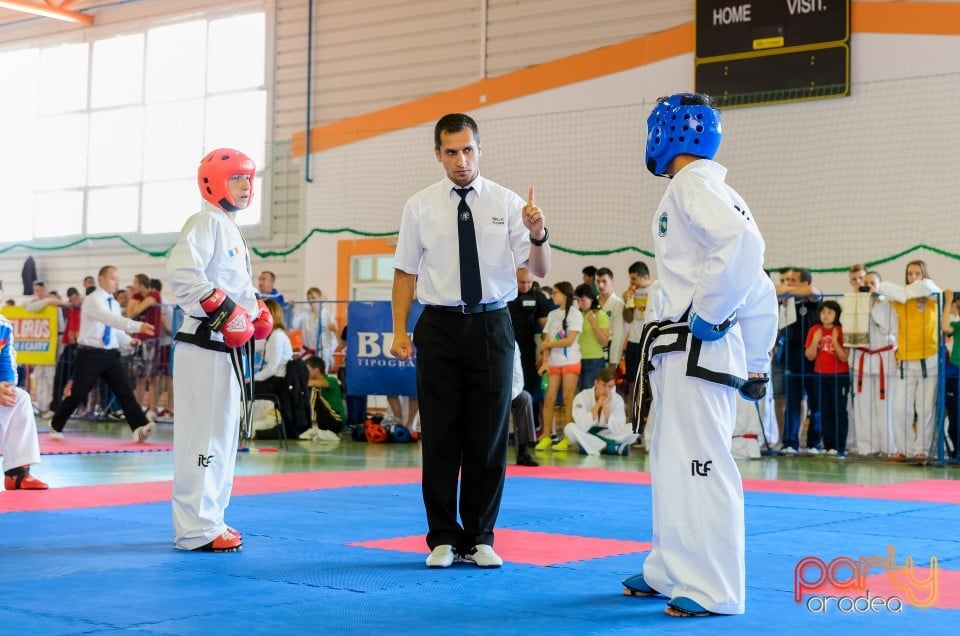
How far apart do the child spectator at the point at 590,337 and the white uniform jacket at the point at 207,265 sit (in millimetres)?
7210

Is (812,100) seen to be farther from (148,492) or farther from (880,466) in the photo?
(148,492)

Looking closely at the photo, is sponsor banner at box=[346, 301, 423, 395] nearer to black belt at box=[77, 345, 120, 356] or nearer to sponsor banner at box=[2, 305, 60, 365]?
black belt at box=[77, 345, 120, 356]

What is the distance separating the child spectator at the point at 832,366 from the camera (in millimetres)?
11211

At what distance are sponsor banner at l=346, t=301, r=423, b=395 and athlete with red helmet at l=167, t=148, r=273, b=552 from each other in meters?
7.48

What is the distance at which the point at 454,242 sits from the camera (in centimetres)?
486

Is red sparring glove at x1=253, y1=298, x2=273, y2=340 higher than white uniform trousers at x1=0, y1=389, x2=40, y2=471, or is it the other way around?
red sparring glove at x1=253, y1=298, x2=273, y2=340

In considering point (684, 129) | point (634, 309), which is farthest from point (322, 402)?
point (684, 129)

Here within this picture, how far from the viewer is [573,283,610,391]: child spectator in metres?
12.2

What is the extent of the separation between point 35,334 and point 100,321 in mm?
5149

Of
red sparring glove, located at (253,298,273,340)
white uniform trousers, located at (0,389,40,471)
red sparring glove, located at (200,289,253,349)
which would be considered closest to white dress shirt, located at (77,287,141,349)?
white uniform trousers, located at (0,389,40,471)

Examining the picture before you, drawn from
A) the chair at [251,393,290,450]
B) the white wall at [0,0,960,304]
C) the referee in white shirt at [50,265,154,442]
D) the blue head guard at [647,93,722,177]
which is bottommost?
the chair at [251,393,290,450]

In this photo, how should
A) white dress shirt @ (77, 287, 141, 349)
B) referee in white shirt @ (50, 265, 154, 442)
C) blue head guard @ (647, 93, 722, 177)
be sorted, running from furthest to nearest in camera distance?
referee in white shirt @ (50, 265, 154, 442) < white dress shirt @ (77, 287, 141, 349) < blue head guard @ (647, 93, 722, 177)

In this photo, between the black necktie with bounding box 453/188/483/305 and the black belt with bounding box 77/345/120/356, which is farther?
the black belt with bounding box 77/345/120/356

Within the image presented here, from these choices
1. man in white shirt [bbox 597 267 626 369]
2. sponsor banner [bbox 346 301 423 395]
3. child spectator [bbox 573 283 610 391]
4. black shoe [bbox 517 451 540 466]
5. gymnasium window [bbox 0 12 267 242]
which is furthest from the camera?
gymnasium window [bbox 0 12 267 242]
